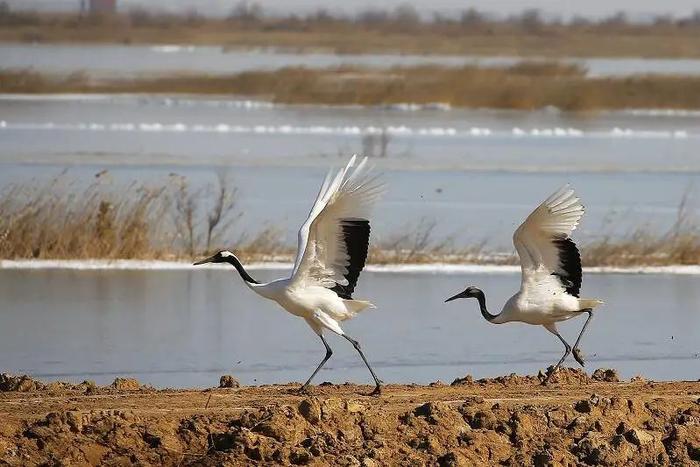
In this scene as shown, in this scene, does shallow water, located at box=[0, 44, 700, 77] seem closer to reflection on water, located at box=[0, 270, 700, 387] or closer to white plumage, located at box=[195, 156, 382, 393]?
reflection on water, located at box=[0, 270, 700, 387]

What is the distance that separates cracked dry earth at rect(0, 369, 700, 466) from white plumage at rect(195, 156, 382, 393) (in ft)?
3.33

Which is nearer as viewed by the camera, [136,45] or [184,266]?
[184,266]

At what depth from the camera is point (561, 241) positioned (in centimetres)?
1195

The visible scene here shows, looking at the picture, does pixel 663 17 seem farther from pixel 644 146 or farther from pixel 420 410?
pixel 420 410

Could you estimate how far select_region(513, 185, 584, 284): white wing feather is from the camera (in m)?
11.8

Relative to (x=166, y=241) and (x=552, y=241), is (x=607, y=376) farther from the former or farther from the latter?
(x=166, y=241)

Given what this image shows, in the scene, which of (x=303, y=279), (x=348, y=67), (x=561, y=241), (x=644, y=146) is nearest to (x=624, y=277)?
(x=561, y=241)

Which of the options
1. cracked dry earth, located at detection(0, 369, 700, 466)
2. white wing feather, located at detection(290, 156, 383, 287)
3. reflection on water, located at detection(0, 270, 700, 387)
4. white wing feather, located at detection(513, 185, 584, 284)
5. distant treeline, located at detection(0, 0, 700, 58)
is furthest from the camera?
distant treeline, located at detection(0, 0, 700, 58)

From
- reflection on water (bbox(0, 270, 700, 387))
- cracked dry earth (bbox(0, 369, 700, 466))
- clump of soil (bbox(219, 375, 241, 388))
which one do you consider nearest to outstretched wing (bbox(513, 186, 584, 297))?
reflection on water (bbox(0, 270, 700, 387))

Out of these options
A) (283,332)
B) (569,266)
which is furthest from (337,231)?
(283,332)

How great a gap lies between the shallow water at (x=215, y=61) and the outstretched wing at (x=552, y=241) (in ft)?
149

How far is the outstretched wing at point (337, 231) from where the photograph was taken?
1104cm

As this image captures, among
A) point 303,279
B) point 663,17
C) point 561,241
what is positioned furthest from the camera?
point 663,17

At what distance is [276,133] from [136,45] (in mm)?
56015
